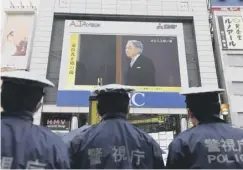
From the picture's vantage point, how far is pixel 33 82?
6.42 feet

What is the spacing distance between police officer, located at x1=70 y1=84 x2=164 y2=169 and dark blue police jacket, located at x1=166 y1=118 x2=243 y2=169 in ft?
0.47

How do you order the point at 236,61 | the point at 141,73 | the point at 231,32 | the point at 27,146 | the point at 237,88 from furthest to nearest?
the point at 231,32 → the point at 236,61 → the point at 237,88 → the point at 141,73 → the point at 27,146

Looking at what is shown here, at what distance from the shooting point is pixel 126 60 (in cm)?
1343

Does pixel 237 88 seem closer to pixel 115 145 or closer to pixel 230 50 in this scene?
pixel 230 50

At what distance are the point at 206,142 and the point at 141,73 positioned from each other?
11.0 m

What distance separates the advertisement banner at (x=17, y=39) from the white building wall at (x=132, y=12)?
413 millimetres

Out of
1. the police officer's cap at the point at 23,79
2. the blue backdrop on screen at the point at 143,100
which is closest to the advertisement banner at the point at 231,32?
the blue backdrop on screen at the point at 143,100

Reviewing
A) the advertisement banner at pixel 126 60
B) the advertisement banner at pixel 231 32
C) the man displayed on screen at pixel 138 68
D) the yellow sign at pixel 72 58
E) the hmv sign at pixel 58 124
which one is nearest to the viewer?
the hmv sign at pixel 58 124

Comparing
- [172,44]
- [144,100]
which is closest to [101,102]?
[144,100]

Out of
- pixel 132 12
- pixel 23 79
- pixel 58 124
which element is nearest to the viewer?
pixel 23 79

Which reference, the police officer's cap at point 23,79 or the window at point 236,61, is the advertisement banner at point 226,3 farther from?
the police officer's cap at point 23,79

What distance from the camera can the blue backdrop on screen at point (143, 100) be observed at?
1234cm

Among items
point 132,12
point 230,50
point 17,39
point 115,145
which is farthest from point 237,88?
point 115,145

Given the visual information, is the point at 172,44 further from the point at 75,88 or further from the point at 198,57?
the point at 75,88
